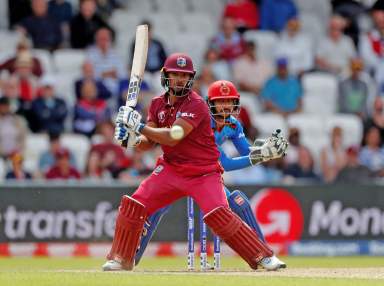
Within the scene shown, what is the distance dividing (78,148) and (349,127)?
14.0ft

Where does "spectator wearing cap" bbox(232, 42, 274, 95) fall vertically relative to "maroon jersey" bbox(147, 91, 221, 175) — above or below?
above

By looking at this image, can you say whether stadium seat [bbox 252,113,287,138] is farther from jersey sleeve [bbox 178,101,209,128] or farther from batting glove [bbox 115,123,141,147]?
batting glove [bbox 115,123,141,147]

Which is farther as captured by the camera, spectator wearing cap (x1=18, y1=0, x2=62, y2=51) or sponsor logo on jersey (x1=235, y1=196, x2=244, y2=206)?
spectator wearing cap (x1=18, y1=0, x2=62, y2=51)

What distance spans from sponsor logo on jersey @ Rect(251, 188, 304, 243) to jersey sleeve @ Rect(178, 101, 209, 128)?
6.13 metres

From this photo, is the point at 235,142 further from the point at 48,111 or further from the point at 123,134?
the point at 48,111

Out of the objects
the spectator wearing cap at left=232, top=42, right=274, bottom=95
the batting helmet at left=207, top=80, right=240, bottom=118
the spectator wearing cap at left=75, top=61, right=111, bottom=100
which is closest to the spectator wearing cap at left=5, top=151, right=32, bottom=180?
the spectator wearing cap at left=75, top=61, right=111, bottom=100

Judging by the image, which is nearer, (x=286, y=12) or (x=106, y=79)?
(x=106, y=79)

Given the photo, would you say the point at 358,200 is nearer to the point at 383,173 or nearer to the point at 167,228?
the point at 383,173

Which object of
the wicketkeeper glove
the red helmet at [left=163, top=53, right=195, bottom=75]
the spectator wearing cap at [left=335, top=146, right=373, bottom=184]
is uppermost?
the red helmet at [left=163, top=53, right=195, bottom=75]

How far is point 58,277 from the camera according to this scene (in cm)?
938

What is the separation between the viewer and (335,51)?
63.4 ft

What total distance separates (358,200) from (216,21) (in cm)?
469

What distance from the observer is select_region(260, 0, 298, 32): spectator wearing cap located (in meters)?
19.2

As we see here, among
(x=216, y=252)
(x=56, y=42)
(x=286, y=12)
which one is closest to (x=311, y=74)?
(x=286, y=12)
